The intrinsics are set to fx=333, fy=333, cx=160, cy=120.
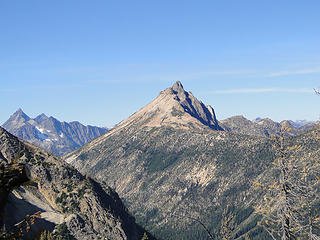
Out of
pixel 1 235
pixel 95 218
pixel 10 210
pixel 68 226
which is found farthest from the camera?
pixel 95 218

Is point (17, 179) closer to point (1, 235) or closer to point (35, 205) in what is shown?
point (1, 235)

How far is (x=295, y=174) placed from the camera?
28.7 m

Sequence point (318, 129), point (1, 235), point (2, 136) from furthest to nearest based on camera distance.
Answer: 1. point (2, 136)
2. point (318, 129)
3. point (1, 235)

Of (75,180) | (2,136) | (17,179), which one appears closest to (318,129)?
(17,179)

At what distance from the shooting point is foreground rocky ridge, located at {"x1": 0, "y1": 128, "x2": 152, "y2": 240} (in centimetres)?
13950

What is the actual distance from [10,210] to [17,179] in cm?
10577

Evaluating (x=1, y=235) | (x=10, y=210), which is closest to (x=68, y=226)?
(x=10, y=210)

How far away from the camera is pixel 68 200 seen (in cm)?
15462

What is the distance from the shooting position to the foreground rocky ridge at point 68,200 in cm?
13950

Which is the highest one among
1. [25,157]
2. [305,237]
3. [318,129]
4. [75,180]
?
[25,157]

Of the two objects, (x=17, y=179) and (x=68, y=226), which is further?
(x=68, y=226)

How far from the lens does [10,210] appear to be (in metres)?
104

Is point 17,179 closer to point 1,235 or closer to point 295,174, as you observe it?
point 1,235

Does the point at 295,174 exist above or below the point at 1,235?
below
